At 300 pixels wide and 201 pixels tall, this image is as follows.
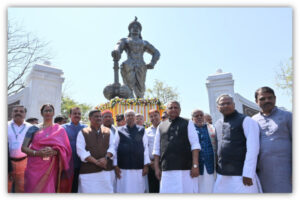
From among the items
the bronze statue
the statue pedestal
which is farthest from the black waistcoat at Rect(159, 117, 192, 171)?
the bronze statue

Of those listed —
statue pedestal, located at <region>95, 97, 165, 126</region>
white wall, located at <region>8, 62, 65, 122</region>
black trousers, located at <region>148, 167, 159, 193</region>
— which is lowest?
black trousers, located at <region>148, 167, 159, 193</region>

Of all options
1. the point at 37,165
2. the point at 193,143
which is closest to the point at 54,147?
the point at 37,165

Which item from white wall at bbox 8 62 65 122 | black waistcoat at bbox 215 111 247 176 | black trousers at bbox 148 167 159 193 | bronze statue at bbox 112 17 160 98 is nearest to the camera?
black waistcoat at bbox 215 111 247 176

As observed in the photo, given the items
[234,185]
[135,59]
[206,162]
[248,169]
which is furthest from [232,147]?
[135,59]

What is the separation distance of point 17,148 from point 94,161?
1001 millimetres

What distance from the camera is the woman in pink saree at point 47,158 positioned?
3164mm

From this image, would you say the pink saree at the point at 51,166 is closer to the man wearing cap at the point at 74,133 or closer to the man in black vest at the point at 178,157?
the man wearing cap at the point at 74,133

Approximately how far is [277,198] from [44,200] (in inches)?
105

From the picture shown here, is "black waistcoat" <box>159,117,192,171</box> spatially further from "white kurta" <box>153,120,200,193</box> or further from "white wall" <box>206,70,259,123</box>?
"white wall" <box>206,70,259,123</box>

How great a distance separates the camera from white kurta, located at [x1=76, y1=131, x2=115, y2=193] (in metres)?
3.32

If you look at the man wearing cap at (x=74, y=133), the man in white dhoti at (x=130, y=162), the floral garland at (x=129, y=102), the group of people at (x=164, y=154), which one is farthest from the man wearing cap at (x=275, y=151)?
the floral garland at (x=129, y=102)

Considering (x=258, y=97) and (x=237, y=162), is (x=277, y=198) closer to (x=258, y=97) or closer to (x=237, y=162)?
(x=237, y=162)

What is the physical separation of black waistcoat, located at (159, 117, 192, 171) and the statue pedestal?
13.2ft

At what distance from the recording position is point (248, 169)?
273cm
